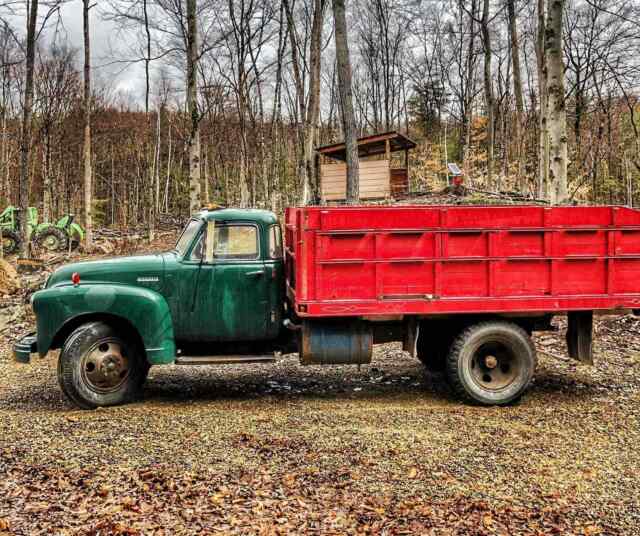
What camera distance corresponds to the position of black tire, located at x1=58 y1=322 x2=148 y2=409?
6027 mm

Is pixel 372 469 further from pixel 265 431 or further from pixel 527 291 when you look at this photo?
pixel 527 291

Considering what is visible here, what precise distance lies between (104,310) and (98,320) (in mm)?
231

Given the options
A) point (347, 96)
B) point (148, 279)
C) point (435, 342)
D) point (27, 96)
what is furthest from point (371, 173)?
point (148, 279)

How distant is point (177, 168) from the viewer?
48.8 metres

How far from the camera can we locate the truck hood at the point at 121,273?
250 inches

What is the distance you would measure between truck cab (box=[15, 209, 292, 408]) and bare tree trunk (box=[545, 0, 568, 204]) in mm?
6312

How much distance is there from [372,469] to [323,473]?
0.39 m

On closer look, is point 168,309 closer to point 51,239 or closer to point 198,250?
point 198,250

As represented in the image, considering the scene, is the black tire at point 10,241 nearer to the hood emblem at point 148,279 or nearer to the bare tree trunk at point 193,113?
the bare tree trunk at point 193,113

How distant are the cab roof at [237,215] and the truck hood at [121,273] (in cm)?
72

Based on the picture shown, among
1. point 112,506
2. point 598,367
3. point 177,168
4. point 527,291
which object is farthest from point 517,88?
point 177,168

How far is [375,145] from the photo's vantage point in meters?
24.8

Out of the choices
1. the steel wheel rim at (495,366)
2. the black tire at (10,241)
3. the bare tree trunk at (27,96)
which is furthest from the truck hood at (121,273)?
the black tire at (10,241)

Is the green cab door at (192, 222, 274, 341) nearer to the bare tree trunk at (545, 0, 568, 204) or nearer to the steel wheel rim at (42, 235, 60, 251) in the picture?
the bare tree trunk at (545, 0, 568, 204)
